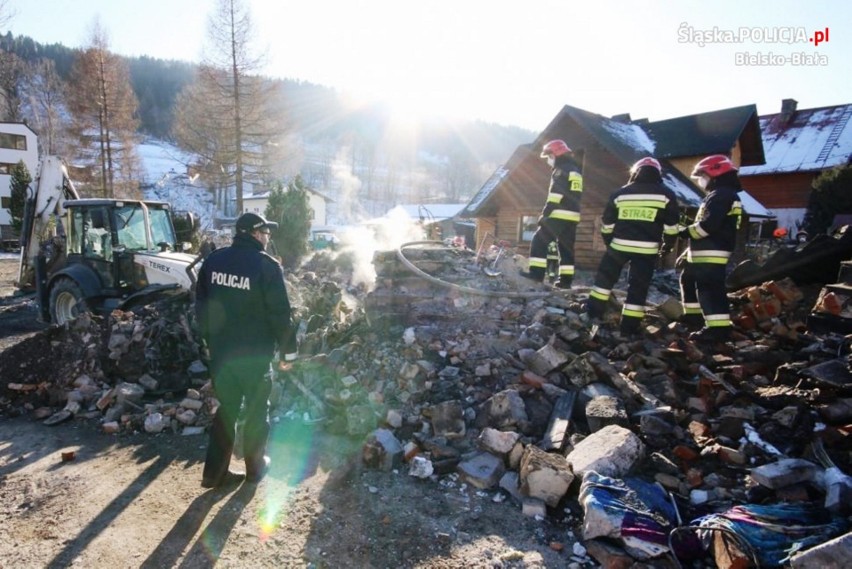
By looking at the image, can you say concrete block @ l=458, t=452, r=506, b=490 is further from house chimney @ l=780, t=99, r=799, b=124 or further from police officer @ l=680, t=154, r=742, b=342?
house chimney @ l=780, t=99, r=799, b=124

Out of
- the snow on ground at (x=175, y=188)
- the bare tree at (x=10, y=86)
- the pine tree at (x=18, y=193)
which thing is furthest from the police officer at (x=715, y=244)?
the snow on ground at (x=175, y=188)

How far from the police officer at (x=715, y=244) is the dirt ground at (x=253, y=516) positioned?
3.01 metres

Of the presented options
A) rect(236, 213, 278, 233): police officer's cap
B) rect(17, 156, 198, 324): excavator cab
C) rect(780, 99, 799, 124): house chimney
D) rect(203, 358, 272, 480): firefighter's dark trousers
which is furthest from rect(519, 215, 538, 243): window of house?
rect(780, 99, 799, 124): house chimney

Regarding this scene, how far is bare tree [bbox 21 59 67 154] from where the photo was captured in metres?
32.7

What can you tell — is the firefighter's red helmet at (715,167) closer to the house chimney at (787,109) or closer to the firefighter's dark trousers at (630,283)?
the firefighter's dark trousers at (630,283)

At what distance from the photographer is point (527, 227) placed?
16.3 metres

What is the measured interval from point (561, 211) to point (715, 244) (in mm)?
1910

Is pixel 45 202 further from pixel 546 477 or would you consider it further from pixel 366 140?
pixel 366 140

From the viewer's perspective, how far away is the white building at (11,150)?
31922 millimetres

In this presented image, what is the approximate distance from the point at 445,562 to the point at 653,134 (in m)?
18.4

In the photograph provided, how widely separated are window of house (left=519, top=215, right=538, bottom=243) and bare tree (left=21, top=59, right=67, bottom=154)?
35989mm

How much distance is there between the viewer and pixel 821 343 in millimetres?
4250

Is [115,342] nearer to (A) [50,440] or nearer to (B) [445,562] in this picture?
(A) [50,440]

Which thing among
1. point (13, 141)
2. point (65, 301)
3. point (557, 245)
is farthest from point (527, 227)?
point (13, 141)
